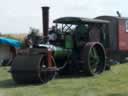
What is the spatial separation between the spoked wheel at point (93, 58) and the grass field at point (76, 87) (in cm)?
54

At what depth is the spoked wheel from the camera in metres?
16.2

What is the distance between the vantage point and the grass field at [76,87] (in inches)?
471

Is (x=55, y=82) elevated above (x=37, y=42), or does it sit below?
below

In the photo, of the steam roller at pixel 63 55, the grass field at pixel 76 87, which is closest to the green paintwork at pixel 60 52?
the steam roller at pixel 63 55

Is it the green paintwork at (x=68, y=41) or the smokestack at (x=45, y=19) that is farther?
the green paintwork at (x=68, y=41)

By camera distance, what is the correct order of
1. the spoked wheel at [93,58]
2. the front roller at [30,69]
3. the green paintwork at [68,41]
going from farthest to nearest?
the green paintwork at [68,41], the spoked wheel at [93,58], the front roller at [30,69]

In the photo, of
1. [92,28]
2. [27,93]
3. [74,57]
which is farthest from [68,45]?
[27,93]

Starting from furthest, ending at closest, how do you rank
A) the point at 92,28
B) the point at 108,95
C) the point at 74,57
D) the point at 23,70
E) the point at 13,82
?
the point at 92,28 < the point at 74,57 < the point at 13,82 < the point at 23,70 < the point at 108,95

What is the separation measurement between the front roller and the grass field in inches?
11.7

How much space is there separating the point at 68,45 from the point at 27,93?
4755mm

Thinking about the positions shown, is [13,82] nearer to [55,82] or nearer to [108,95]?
[55,82]

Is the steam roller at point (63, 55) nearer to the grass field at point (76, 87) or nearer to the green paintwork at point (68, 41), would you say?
the green paintwork at point (68, 41)

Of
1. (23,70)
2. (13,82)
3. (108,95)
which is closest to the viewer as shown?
(108,95)

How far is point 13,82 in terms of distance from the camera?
15.0 meters
